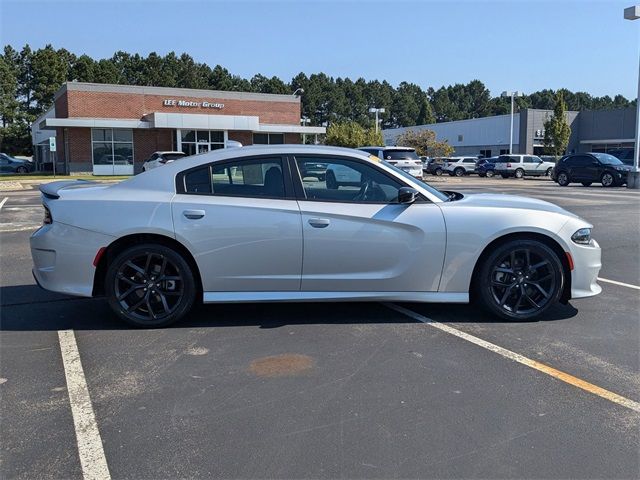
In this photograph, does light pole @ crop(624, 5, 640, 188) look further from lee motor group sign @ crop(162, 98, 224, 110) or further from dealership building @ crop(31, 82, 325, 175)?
lee motor group sign @ crop(162, 98, 224, 110)

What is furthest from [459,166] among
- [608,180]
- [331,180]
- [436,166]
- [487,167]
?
[331,180]

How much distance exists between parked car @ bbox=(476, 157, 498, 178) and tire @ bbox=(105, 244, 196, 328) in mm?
43468

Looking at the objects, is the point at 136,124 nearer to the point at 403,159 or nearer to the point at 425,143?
the point at 403,159

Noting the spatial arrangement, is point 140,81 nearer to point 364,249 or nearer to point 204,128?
point 204,128

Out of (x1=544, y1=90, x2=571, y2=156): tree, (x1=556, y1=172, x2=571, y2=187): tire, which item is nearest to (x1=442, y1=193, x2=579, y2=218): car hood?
(x1=556, y1=172, x2=571, y2=187): tire

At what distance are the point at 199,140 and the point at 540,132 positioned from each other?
38.9 m

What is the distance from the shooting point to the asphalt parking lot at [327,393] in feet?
9.47

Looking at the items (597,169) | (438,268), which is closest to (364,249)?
(438,268)

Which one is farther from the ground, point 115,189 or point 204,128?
point 204,128

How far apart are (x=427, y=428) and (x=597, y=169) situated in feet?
92.8

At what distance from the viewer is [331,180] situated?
5074 mm

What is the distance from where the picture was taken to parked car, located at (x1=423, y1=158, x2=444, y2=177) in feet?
166

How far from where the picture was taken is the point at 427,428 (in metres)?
3.20

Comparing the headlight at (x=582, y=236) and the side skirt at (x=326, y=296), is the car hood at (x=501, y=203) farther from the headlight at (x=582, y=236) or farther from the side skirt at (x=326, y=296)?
the side skirt at (x=326, y=296)
